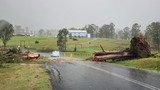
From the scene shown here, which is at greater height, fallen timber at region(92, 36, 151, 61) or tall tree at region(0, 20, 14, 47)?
tall tree at region(0, 20, 14, 47)

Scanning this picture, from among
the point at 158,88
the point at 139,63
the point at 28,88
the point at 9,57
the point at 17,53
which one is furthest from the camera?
the point at 17,53

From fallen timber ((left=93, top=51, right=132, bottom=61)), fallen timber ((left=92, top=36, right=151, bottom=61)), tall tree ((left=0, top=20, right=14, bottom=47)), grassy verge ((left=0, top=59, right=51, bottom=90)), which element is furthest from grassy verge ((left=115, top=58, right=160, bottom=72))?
tall tree ((left=0, top=20, right=14, bottom=47))

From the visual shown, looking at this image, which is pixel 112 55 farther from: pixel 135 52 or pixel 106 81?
pixel 106 81

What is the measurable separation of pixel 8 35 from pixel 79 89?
8632 centimetres

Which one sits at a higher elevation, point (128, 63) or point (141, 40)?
point (141, 40)

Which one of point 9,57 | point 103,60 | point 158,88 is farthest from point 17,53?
point 158,88

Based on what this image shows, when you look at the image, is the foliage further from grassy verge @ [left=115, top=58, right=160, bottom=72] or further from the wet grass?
the wet grass

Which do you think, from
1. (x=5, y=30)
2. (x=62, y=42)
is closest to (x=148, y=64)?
(x=62, y=42)

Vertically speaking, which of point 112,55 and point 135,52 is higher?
point 135,52

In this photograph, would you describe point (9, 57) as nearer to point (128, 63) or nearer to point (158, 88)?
point (128, 63)

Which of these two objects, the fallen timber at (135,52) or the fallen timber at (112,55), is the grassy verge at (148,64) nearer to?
the fallen timber at (135,52)

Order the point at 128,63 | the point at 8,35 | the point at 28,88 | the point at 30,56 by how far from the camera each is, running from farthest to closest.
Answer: the point at 8,35 < the point at 30,56 < the point at 128,63 < the point at 28,88

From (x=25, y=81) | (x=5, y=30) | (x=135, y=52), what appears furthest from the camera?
(x=5, y=30)

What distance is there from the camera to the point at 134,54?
47906 millimetres
